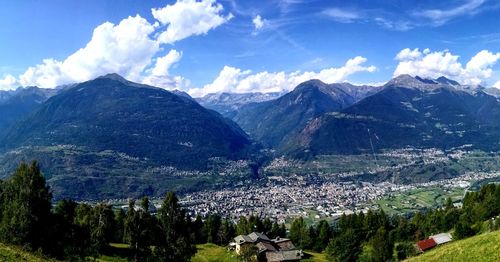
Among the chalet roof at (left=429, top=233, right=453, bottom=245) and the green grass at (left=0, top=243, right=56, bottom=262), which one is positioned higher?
the green grass at (left=0, top=243, right=56, bottom=262)

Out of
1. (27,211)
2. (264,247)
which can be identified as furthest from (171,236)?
(264,247)

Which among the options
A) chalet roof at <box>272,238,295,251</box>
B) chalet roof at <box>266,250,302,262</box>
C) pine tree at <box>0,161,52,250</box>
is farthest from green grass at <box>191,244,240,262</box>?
pine tree at <box>0,161,52,250</box>

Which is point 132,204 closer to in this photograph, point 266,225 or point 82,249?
point 82,249

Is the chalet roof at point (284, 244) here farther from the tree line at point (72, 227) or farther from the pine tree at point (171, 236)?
the pine tree at point (171, 236)

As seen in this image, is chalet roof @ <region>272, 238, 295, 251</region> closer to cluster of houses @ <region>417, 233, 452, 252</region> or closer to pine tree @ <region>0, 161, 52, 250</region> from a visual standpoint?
cluster of houses @ <region>417, 233, 452, 252</region>

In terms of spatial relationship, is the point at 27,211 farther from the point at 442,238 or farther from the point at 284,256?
→ the point at 442,238

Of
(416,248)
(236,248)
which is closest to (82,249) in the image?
(236,248)
